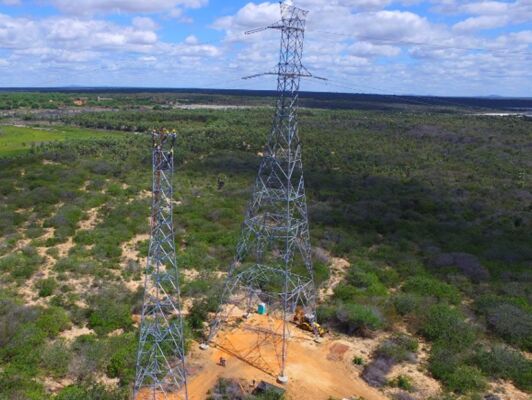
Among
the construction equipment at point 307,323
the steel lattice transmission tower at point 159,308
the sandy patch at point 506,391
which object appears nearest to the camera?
the steel lattice transmission tower at point 159,308

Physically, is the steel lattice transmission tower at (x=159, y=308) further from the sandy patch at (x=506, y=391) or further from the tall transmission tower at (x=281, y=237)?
the sandy patch at (x=506, y=391)

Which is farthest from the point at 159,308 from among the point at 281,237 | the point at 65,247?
the point at 65,247

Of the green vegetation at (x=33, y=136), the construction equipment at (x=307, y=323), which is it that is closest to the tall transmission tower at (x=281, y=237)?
the construction equipment at (x=307, y=323)

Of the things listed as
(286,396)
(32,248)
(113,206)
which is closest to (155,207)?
(286,396)

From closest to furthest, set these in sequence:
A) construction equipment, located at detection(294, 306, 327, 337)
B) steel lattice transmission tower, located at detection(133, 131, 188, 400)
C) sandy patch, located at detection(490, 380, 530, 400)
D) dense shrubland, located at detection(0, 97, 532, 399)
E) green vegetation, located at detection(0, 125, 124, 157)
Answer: steel lattice transmission tower, located at detection(133, 131, 188, 400)
sandy patch, located at detection(490, 380, 530, 400)
dense shrubland, located at detection(0, 97, 532, 399)
construction equipment, located at detection(294, 306, 327, 337)
green vegetation, located at detection(0, 125, 124, 157)

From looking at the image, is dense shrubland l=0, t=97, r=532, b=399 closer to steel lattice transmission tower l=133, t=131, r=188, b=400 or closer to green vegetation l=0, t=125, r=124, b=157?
steel lattice transmission tower l=133, t=131, r=188, b=400

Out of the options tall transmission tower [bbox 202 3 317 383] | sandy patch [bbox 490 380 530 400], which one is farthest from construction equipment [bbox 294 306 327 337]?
sandy patch [bbox 490 380 530 400]

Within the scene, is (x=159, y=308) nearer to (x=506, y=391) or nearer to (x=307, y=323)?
(x=307, y=323)
